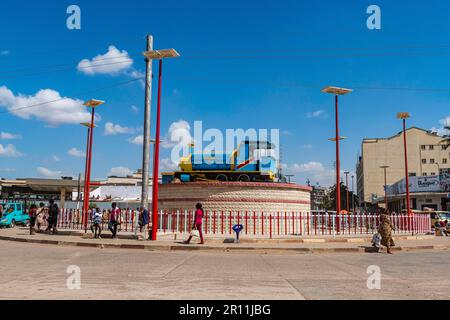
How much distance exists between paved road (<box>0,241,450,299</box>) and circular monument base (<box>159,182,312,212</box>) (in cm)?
1089

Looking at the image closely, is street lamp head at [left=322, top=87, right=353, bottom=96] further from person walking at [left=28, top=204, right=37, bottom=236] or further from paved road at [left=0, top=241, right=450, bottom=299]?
person walking at [left=28, top=204, right=37, bottom=236]

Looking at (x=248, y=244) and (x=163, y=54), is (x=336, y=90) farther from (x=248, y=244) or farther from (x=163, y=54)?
(x=248, y=244)

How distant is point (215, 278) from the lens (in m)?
8.80

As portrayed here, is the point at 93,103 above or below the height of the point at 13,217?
above

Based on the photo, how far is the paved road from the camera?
272 inches

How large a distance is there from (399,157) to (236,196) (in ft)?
228

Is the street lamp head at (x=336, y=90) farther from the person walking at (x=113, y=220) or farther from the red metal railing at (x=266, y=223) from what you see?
the person walking at (x=113, y=220)

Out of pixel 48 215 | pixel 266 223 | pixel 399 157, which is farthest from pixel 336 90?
pixel 399 157

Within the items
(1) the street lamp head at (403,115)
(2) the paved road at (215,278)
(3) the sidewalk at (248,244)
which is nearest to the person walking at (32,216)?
(3) the sidewalk at (248,244)

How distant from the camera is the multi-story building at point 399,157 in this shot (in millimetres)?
78125

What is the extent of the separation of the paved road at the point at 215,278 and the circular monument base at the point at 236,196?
10.9 meters

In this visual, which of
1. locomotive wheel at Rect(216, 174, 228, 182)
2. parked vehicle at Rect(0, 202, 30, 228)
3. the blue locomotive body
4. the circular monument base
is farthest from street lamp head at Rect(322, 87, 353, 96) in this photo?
parked vehicle at Rect(0, 202, 30, 228)
